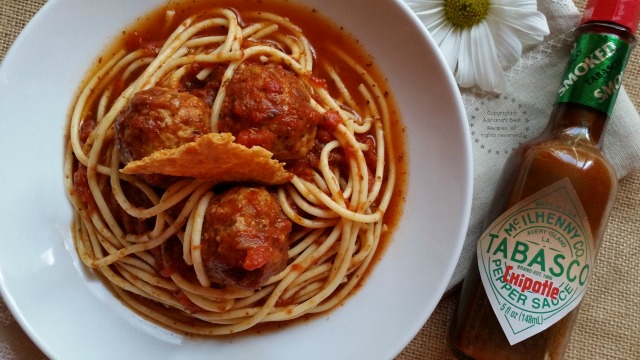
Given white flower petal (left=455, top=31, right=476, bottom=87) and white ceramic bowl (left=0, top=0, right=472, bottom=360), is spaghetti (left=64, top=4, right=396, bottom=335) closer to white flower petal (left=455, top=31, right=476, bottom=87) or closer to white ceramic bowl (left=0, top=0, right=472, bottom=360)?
white ceramic bowl (left=0, top=0, right=472, bottom=360)

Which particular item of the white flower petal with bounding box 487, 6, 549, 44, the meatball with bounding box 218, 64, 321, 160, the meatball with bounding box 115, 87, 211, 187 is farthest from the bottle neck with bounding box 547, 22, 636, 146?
the meatball with bounding box 115, 87, 211, 187

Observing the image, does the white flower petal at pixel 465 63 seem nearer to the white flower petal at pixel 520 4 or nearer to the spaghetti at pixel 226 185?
the white flower petal at pixel 520 4

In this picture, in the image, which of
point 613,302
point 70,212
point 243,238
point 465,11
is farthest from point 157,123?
point 613,302

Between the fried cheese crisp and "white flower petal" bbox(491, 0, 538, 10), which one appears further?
"white flower petal" bbox(491, 0, 538, 10)

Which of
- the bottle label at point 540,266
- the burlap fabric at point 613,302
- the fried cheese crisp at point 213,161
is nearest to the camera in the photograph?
the fried cheese crisp at point 213,161

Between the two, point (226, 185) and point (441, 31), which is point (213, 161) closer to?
point (226, 185)

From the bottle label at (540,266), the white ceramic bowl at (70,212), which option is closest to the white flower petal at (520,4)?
the white ceramic bowl at (70,212)
